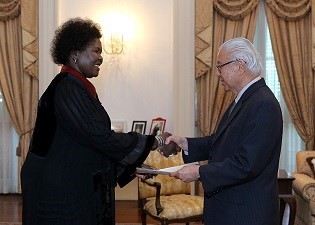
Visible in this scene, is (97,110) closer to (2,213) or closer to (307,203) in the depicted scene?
(307,203)

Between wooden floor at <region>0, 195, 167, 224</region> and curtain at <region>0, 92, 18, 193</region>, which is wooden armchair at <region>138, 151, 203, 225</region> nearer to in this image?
wooden floor at <region>0, 195, 167, 224</region>

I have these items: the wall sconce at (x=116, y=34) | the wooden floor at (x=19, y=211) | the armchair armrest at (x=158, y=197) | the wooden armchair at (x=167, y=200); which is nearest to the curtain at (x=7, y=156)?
the wooden floor at (x=19, y=211)

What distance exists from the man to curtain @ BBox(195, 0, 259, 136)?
442 cm

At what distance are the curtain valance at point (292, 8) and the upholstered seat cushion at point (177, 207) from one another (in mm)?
3270

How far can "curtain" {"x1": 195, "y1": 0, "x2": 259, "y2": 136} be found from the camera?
740 centimetres

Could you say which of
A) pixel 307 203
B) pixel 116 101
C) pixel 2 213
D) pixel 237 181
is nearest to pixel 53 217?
pixel 237 181

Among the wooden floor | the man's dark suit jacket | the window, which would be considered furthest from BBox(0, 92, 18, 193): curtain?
the man's dark suit jacket

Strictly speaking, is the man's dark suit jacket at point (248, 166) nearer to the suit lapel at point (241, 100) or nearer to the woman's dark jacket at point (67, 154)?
the suit lapel at point (241, 100)

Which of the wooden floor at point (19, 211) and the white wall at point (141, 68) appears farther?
the white wall at point (141, 68)

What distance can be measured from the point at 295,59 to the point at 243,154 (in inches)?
196

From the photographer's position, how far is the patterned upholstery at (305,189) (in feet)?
18.4

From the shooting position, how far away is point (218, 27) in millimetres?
7488

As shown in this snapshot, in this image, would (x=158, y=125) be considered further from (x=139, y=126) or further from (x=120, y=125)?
(x=120, y=125)

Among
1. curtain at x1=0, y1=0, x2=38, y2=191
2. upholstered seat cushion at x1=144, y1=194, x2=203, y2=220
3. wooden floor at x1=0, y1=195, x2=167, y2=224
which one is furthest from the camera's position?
curtain at x1=0, y1=0, x2=38, y2=191
